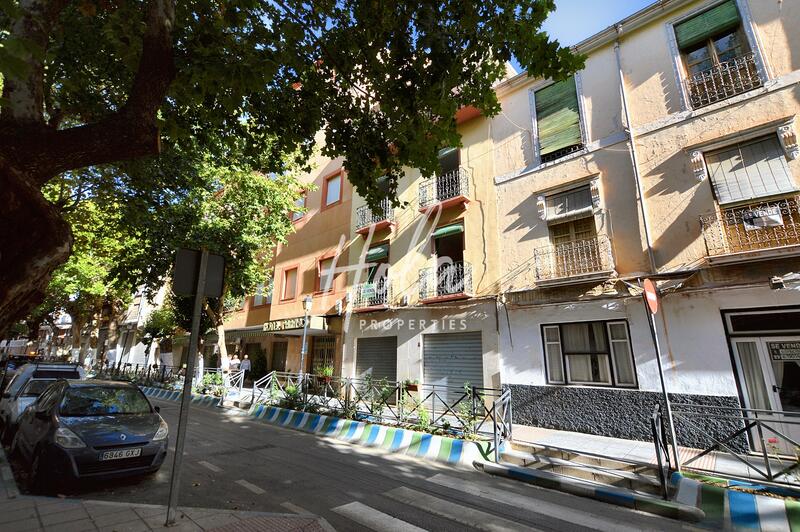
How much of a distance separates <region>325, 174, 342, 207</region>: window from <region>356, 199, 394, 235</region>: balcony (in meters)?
2.11

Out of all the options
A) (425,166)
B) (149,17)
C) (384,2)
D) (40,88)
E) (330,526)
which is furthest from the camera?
(425,166)

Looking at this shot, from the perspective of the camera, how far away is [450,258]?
14.4 meters

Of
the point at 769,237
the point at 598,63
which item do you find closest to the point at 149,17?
the point at 769,237

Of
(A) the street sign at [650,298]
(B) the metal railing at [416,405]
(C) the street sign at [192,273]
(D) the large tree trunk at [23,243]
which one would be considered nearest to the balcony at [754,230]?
(A) the street sign at [650,298]

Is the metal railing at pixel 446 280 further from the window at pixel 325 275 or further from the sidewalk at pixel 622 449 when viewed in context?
the window at pixel 325 275

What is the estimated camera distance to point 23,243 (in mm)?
2900

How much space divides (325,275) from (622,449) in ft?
44.7

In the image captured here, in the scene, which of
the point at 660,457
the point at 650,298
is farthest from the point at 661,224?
the point at 660,457

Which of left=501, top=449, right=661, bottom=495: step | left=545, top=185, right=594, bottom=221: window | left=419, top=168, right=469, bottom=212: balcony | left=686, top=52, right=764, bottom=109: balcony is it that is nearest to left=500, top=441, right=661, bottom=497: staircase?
left=501, top=449, right=661, bottom=495: step

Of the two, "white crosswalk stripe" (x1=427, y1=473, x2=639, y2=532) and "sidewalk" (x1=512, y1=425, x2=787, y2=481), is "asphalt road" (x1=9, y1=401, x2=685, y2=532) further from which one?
"sidewalk" (x1=512, y1=425, x2=787, y2=481)

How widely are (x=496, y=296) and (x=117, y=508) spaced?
399 inches

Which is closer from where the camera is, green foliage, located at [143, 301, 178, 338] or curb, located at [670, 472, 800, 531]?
curb, located at [670, 472, 800, 531]

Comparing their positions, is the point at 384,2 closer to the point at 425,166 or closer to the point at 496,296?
the point at 425,166

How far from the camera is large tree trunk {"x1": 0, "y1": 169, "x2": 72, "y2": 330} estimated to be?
275cm
